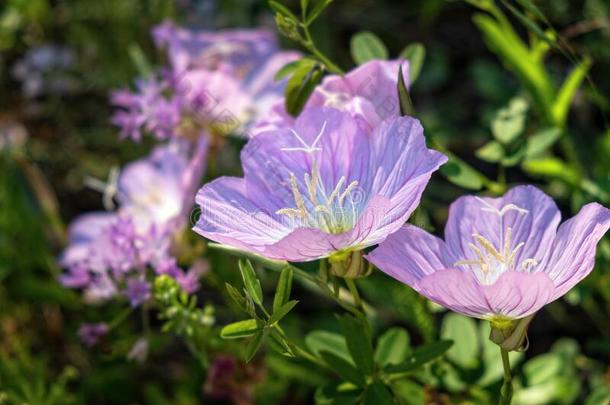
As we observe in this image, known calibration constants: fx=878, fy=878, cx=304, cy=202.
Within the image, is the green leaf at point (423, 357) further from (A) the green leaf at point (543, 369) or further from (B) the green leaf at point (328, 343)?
(A) the green leaf at point (543, 369)

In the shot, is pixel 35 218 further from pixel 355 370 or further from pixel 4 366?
pixel 355 370

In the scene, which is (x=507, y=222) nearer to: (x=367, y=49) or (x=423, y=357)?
(x=423, y=357)

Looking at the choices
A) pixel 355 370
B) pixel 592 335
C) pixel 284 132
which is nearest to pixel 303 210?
pixel 284 132

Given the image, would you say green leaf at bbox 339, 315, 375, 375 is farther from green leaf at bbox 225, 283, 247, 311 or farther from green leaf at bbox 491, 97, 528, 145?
green leaf at bbox 491, 97, 528, 145

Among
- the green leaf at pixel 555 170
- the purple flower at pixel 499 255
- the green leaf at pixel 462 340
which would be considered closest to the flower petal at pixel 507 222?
the purple flower at pixel 499 255

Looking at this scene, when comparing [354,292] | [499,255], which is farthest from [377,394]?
[499,255]

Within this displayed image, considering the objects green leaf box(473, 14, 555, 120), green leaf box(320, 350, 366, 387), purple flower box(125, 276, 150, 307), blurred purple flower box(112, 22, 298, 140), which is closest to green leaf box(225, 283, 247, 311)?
green leaf box(320, 350, 366, 387)
